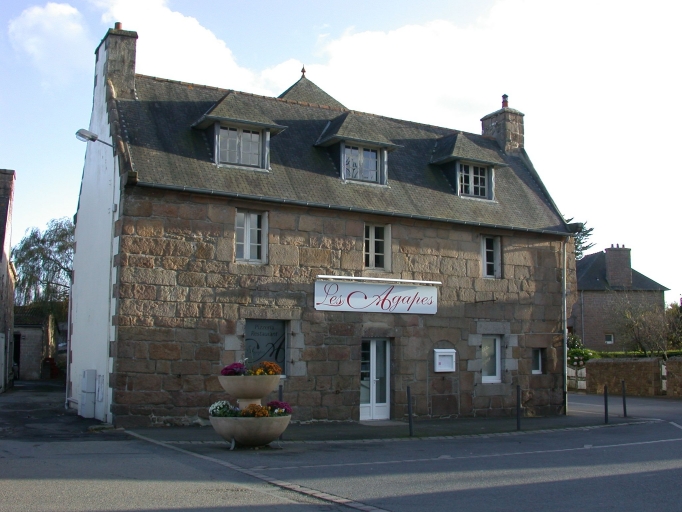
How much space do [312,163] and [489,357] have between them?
6.75 m

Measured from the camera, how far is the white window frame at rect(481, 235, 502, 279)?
785 inches

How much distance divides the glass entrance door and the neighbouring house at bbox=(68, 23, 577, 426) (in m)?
0.04

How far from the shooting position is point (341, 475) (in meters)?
10.1

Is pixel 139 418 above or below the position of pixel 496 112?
below

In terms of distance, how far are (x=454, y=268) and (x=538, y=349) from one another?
3.66 m

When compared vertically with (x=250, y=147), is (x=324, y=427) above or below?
below

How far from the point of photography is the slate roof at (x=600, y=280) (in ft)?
154

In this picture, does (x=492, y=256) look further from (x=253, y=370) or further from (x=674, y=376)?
(x=674, y=376)

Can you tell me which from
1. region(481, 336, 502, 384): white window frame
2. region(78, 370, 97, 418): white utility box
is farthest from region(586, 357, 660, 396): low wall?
region(78, 370, 97, 418): white utility box

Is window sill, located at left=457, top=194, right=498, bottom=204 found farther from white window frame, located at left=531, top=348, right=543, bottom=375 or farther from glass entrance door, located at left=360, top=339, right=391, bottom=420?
glass entrance door, located at left=360, top=339, right=391, bottom=420

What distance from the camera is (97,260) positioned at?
1708 centimetres

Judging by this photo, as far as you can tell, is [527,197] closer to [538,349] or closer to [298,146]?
[538,349]

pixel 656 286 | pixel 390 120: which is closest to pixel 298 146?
pixel 390 120

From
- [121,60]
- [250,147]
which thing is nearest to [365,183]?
[250,147]
